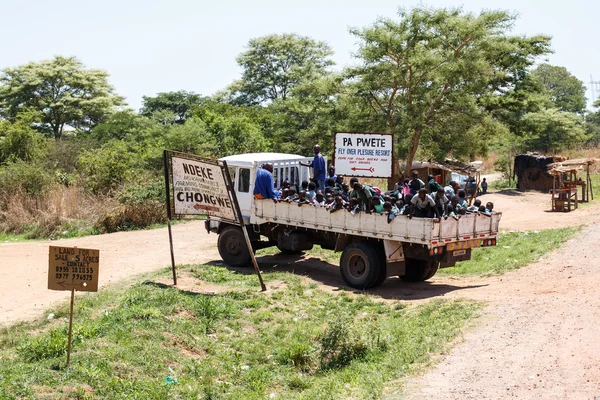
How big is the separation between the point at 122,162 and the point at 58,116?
34.2 meters

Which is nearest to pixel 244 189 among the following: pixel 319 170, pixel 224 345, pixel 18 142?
pixel 319 170

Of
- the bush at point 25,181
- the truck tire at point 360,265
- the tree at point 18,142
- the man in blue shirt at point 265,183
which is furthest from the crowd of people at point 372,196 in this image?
the tree at point 18,142

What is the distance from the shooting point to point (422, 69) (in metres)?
29.9

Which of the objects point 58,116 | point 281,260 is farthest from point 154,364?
point 58,116

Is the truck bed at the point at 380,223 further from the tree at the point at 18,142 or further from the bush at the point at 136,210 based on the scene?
the tree at the point at 18,142

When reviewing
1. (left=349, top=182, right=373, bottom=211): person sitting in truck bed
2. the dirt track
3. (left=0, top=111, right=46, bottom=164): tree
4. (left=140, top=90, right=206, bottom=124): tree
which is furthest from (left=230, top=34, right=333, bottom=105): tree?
(left=349, top=182, right=373, bottom=211): person sitting in truck bed

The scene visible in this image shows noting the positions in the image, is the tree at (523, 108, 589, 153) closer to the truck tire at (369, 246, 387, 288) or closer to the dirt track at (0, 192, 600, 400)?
the dirt track at (0, 192, 600, 400)

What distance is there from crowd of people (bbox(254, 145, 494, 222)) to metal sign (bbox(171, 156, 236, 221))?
200 centimetres

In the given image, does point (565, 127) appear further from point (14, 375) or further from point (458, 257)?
point (14, 375)

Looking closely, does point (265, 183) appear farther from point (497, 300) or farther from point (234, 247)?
point (497, 300)

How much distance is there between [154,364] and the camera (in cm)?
1005

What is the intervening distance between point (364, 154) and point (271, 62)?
52620mm

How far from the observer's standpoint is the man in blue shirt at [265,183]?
54.9ft

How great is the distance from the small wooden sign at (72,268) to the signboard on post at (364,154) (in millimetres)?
10027
